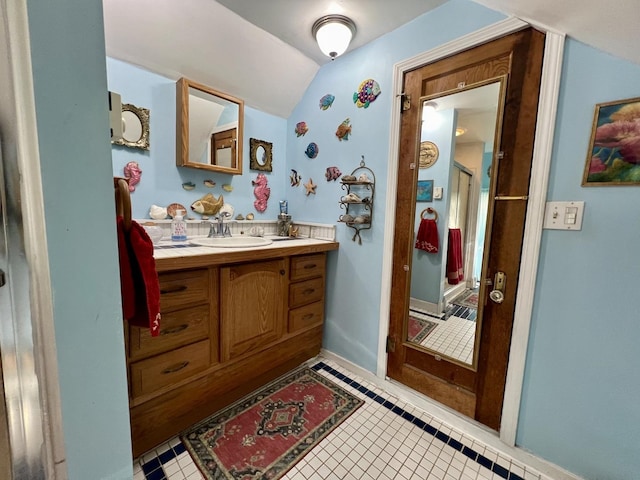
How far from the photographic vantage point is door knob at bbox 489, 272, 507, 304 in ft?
4.02

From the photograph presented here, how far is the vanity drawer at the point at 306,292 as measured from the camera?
5.60 feet

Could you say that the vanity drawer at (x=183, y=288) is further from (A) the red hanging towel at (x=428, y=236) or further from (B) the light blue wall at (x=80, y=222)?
(A) the red hanging towel at (x=428, y=236)

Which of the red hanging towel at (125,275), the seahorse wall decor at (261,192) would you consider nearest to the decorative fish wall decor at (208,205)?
the seahorse wall decor at (261,192)

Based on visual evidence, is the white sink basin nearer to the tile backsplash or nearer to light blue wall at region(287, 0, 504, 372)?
the tile backsplash

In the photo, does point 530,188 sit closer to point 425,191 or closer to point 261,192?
point 425,191

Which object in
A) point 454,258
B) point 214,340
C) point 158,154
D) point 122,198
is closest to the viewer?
point 122,198

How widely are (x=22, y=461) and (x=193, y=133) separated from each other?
5.25 ft

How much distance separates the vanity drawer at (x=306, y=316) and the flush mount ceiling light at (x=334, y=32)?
1606 millimetres

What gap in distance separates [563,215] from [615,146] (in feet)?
0.94

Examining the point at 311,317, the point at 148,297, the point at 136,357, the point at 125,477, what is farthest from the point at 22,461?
the point at 311,317

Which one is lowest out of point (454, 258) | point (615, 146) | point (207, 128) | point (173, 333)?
point (173, 333)

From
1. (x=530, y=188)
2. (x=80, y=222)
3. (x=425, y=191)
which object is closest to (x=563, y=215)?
(x=530, y=188)

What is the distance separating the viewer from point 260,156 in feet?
6.64

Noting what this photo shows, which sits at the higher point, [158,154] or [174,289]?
[158,154]
